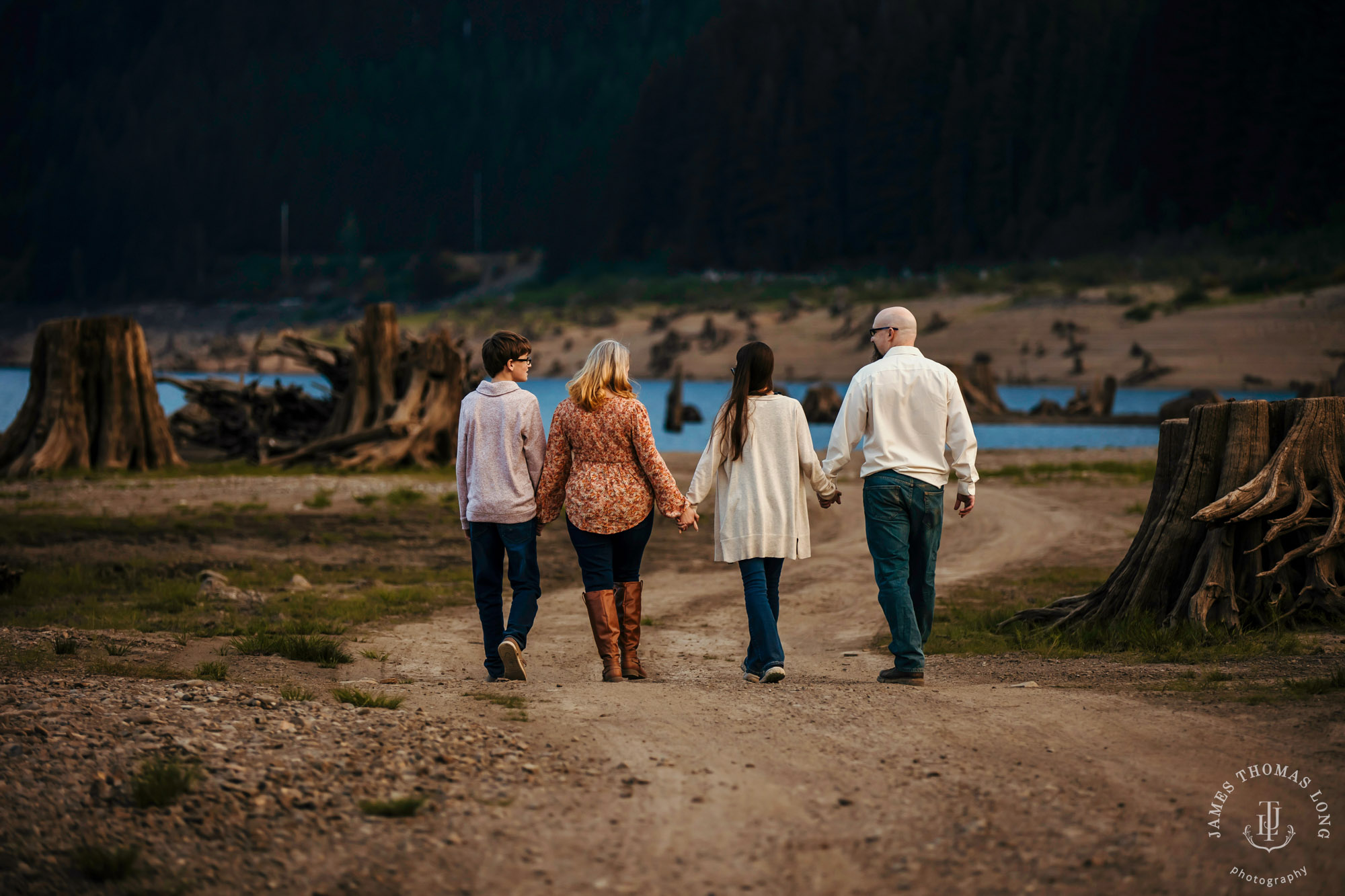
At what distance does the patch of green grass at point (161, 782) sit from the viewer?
444 cm

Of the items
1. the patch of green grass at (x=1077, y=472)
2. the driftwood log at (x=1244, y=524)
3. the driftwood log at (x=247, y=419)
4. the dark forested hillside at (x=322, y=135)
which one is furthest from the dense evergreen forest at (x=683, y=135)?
the driftwood log at (x=1244, y=524)

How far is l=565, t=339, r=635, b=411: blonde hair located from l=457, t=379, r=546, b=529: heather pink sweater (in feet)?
1.15

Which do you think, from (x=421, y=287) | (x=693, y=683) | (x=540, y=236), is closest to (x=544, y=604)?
(x=693, y=683)

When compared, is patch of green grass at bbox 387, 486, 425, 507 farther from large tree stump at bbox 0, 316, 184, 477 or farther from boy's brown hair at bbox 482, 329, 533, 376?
boy's brown hair at bbox 482, 329, 533, 376

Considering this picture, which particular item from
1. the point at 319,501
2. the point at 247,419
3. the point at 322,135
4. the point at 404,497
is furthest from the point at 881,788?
the point at 322,135

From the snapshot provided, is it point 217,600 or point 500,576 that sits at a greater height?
point 500,576

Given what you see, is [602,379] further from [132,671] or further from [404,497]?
[404,497]

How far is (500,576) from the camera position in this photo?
287 inches

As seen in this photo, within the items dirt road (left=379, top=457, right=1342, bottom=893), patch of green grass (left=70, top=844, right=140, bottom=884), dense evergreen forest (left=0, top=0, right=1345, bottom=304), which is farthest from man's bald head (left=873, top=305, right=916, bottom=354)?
dense evergreen forest (left=0, top=0, right=1345, bottom=304)

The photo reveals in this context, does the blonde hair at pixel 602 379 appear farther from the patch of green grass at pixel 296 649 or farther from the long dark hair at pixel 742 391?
the patch of green grass at pixel 296 649

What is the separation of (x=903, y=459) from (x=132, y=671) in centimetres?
453

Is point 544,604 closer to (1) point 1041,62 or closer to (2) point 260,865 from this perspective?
(2) point 260,865

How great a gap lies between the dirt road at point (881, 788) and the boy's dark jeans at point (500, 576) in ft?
1.43

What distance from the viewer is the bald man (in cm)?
677
